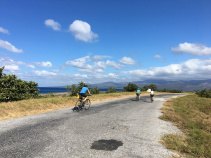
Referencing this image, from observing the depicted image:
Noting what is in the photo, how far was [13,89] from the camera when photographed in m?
14.3

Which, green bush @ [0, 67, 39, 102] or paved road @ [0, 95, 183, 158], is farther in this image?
green bush @ [0, 67, 39, 102]

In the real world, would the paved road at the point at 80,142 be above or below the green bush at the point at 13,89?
below

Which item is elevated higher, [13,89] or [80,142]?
[13,89]

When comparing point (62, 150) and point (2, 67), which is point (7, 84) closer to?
point (2, 67)

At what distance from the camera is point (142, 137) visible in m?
5.86

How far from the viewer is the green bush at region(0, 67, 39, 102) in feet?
45.1

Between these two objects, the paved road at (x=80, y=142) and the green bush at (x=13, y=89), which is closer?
the paved road at (x=80, y=142)

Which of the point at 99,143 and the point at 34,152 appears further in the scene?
the point at 99,143

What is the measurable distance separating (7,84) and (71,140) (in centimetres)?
1296

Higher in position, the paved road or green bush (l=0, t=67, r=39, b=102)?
green bush (l=0, t=67, r=39, b=102)

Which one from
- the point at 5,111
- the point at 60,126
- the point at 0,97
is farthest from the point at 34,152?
the point at 0,97

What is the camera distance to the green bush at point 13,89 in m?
13.8

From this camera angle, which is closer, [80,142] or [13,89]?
[80,142]

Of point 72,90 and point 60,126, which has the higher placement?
point 72,90
